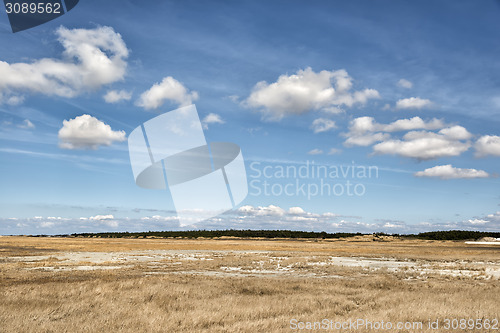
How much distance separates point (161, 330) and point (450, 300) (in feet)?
38.1

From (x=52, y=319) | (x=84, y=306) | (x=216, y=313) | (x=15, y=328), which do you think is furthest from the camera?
(x=84, y=306)

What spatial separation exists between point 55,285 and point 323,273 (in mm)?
19317

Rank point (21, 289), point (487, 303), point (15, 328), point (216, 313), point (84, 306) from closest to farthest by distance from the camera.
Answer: point (15, 328)
point (216, 313)
point (84, 306)
point (487, 303)
point (21, 289)

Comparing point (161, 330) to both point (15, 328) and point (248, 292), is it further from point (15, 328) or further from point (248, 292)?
point (248, 292)

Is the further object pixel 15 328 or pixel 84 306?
pixel 84 306

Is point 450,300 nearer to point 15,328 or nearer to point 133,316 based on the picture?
point 133,316

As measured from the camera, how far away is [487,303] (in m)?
14.9

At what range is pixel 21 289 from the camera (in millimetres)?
16797

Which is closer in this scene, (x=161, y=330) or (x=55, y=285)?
(x=161, y=330)

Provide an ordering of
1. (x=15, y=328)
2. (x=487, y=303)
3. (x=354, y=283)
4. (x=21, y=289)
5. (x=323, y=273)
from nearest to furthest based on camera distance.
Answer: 1. (x=15, y=328)
2. (x=487, y=303)
3. (x=21, y=289)
4. (x=354, y=283)
5. (x=323, y=273)

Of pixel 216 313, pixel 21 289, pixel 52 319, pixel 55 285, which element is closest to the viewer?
pixel 52 319

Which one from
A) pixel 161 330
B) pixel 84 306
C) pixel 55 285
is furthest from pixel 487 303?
pixel 55 285

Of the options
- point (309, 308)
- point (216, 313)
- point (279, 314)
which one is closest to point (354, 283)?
point (309, 308)

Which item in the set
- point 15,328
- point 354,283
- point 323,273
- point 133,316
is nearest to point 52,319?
point 15,328
